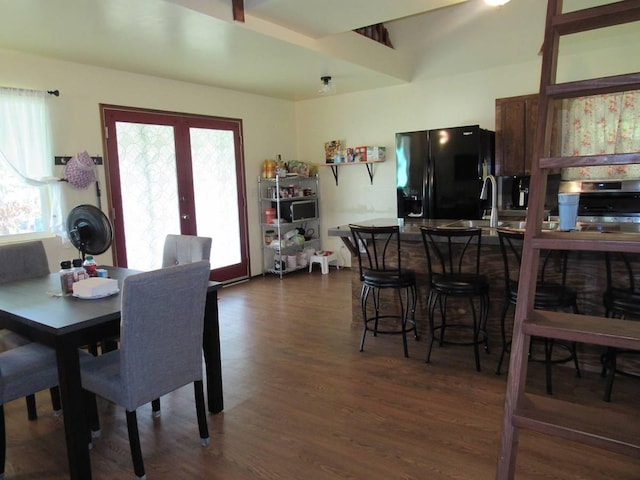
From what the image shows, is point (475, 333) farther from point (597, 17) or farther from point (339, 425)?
point (597, 17)

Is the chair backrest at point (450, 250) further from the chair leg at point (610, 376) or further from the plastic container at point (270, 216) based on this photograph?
the plastic container at point (270, 216)

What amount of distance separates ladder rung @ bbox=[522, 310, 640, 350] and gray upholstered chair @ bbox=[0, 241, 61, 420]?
8.82 feet

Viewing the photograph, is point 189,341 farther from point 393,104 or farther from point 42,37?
point 393,104

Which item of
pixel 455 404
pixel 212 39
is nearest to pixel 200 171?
pixel 212 39

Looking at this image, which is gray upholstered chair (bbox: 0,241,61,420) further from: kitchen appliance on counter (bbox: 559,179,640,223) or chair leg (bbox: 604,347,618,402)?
kitchen appliance on counter (bbox: 559,179,640,223)

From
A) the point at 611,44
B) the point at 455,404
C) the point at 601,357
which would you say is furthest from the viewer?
the point at 611,44

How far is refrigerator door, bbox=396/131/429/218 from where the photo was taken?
5.10 meters

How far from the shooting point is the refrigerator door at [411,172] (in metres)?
5.10

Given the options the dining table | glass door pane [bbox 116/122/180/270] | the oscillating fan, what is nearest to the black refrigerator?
glass door pane [bbox 116/122/180/270]

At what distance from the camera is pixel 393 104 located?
5863mm

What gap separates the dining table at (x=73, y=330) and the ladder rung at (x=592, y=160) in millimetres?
1818

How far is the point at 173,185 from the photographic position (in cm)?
513

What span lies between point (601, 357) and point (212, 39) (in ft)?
11.8

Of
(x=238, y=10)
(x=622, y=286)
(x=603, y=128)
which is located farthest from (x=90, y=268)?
(x=603, y=128)
